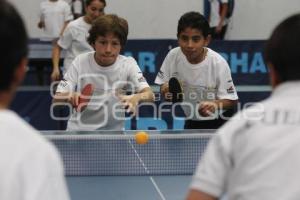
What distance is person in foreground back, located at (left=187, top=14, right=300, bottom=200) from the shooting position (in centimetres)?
191

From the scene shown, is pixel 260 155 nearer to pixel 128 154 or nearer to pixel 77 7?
pixel 128 154

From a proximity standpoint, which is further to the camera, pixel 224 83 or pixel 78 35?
pixel 78 35

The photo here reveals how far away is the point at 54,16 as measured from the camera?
11.1 m

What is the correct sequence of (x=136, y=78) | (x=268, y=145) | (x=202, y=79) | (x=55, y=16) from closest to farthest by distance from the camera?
(x=268, y=145), (x=136, y=78), (x=202, y=79), (x=55, y=16)

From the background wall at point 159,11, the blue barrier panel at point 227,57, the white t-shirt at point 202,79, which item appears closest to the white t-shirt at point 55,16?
the background wall at point 159,11

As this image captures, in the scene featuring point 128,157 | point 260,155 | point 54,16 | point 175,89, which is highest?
point 260,155

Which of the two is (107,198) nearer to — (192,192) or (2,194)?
(192,192)

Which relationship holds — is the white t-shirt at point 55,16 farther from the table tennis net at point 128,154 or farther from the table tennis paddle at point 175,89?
the table tennis net at point 128,154

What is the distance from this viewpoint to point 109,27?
4.90 m

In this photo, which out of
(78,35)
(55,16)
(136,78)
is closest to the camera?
(136,78)

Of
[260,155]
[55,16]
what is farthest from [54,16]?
[260,155]

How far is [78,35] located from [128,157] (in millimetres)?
3452

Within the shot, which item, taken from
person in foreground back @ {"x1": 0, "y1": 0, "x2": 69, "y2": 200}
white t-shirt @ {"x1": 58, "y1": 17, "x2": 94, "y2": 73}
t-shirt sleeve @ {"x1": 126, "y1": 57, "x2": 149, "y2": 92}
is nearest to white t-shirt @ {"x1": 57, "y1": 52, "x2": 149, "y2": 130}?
t-shirt sleeve @ {"x1": 126, "y1": 57, "x2": 149, "y2": 92}

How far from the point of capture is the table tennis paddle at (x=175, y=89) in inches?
206
